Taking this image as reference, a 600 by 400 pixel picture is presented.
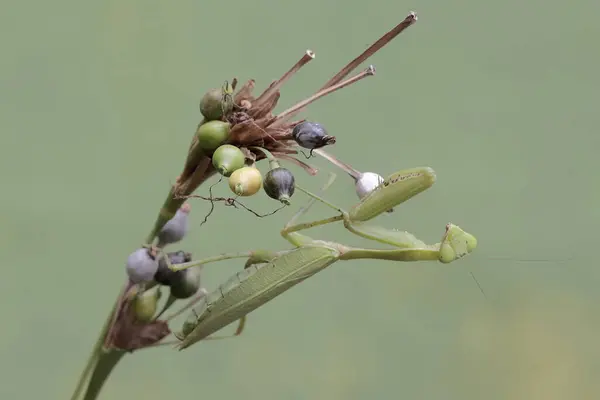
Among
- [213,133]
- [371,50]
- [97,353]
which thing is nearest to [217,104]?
[213,133]

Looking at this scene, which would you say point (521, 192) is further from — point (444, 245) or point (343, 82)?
point (343, 82)

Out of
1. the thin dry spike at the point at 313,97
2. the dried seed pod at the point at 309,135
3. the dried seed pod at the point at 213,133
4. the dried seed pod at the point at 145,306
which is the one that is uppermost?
the thin dry spike at the point at 313,97

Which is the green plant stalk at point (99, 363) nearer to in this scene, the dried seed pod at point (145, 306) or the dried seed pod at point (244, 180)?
the dried seed pod at point (145, 306)

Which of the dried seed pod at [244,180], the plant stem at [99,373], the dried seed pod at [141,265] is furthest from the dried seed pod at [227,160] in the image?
the plant stem at [99,373]

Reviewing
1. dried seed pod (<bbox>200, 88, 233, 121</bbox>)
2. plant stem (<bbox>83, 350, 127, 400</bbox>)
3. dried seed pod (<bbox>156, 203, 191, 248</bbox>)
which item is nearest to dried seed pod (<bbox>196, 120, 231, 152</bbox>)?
dried seed pod (<bbox>200, 88, 233, 121</bbox>)

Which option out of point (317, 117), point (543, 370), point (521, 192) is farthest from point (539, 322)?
point (317, 117)

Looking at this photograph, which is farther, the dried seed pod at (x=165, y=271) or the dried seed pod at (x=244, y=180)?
the dried seed pod at (x=165, y=271)
